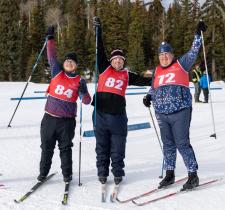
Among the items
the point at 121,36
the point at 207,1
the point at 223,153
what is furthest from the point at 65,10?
the point at 223,153

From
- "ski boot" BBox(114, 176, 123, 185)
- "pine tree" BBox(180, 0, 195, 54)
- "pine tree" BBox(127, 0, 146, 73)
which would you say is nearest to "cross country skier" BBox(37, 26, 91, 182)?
"ski boot" BBox(114, 176, 123, 185)

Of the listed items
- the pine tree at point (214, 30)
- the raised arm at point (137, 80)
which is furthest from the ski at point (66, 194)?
the pine tree at point (214, 30)

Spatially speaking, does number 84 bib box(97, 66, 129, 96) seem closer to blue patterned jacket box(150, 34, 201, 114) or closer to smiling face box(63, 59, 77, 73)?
smiling face box(63, 59, 77, 73)

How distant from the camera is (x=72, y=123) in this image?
17.1 ft

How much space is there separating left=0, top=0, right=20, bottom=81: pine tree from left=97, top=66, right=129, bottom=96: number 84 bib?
4048 centimetres

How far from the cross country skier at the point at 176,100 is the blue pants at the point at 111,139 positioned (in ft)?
1.65

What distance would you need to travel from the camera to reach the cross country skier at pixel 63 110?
5109 mm

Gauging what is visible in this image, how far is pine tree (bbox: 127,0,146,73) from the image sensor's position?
48.3m

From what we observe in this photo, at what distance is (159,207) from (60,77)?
196 centimetres

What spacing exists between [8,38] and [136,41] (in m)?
15.1

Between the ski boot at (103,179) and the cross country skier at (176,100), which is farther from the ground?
the cross country skier at (176,100)

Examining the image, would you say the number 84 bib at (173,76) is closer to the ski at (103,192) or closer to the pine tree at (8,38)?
the ski at (103,192)

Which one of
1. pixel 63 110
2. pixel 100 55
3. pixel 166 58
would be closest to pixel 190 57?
pixel 166 58

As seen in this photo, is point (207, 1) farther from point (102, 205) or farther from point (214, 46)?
point (102, 205)
